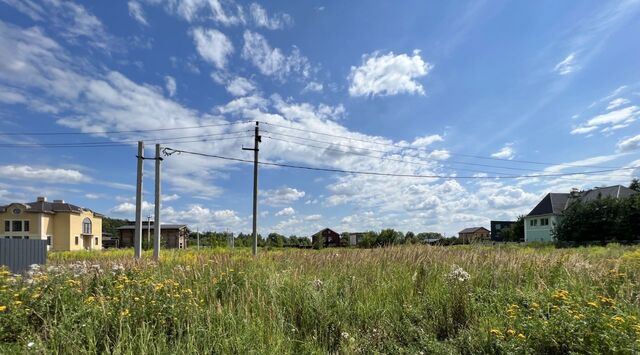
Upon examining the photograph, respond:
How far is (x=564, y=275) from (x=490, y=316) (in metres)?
3.21

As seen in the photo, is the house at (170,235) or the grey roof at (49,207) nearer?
the grey roof at (49,207)

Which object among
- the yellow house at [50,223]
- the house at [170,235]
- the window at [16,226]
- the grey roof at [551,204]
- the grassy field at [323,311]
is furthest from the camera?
the house at [170,235]

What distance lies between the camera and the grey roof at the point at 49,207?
56812 millimetres

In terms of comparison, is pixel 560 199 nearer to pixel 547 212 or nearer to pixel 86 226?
pixel 547 212

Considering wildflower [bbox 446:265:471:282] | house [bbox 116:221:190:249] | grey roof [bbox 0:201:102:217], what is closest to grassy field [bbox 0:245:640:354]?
wildflower [bbox 446:265:471:282]

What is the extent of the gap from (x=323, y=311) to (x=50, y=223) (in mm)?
67013

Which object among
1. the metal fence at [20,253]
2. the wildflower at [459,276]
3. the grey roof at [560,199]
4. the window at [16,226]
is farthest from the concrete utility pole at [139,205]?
the grey roof at [560,199]

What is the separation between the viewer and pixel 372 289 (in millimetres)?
6312

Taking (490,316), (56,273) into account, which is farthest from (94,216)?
(490,316)

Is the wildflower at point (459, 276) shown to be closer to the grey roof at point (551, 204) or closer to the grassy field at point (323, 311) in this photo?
the grassy field at point (323, 311)

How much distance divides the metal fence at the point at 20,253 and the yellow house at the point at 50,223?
155 feet

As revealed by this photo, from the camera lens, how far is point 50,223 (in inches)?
2317

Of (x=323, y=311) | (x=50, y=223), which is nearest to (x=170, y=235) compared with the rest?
(x=50, y=223)

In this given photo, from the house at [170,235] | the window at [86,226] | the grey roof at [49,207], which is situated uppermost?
the grey roof at [49,207]
